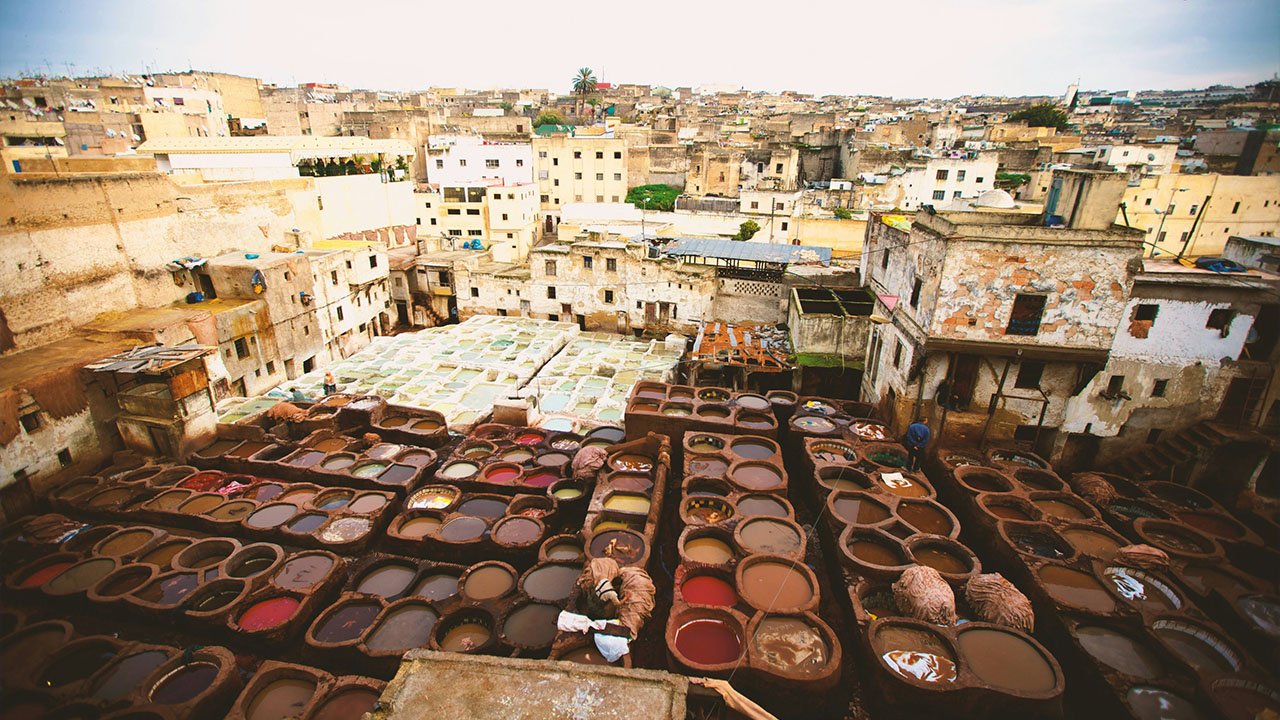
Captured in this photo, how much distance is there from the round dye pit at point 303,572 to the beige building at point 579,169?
1623 inches

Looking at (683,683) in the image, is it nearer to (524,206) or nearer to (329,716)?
(329,716)

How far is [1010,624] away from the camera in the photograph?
940 cm

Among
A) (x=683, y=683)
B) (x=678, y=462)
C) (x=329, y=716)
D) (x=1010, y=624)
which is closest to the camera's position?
(x=683, y=683)

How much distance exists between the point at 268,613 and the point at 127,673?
2.09 m

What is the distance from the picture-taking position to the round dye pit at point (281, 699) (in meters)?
8.98

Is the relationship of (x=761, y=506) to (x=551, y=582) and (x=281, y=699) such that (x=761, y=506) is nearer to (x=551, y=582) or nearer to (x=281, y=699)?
(x=551, y=582)

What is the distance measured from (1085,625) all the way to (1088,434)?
8.45m

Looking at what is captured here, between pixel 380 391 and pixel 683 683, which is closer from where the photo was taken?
pixel 683 683

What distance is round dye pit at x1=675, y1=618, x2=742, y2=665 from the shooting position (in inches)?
342

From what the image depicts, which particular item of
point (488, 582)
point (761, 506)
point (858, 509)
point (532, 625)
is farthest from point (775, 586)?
point (488, 582)

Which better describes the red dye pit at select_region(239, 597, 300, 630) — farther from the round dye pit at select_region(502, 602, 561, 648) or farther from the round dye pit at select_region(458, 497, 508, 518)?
the round dye pit at select_region(502, 602, 561, 648)

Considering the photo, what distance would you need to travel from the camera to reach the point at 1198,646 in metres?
9.38

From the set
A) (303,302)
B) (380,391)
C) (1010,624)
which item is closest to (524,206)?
(303,302)

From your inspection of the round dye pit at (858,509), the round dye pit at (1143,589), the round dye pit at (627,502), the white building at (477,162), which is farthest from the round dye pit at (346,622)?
the white building at (477,162)
